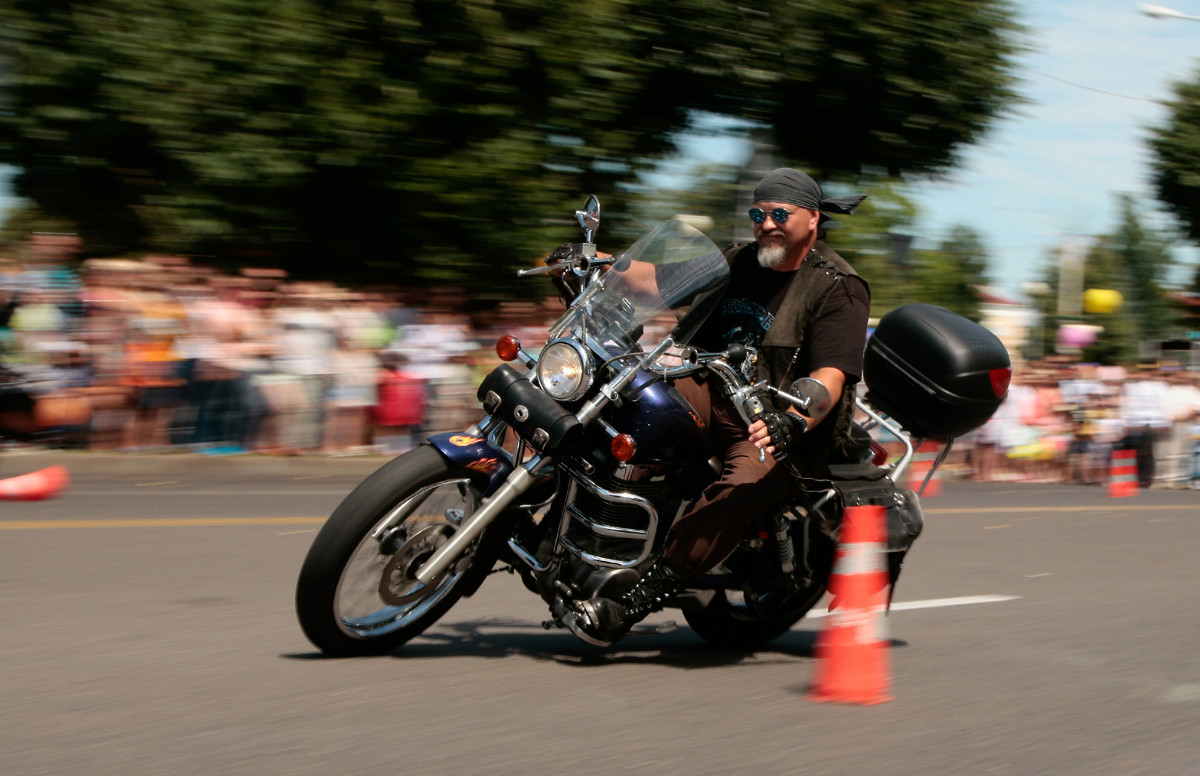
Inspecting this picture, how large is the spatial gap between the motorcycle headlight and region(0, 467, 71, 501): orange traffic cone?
234 inches

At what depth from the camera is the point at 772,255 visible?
4.98m

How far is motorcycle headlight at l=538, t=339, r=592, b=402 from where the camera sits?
175 inches

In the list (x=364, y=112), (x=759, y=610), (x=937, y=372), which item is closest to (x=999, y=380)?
(x=937, y=372)

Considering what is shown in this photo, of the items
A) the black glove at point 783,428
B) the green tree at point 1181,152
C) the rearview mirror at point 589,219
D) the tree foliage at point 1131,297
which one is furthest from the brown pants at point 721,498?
the tree foliage at point 1131,297

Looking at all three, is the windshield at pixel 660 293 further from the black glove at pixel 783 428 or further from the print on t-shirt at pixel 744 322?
the black glove at pixel 783 428

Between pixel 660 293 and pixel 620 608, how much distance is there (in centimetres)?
110

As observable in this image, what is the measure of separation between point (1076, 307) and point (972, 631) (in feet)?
154

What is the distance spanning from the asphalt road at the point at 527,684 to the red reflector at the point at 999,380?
1058 millimetres

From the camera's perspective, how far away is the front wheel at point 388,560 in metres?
4.33

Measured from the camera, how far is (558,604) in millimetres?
4660

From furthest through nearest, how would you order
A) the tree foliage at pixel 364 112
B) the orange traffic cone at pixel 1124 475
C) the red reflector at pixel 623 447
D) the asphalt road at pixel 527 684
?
1. the tree foliage at pixel 364 112
2. the orange traffic cone at pixel 1124 475
3. the red reflector at pixel 623 447
4. the asphalt road at pixel 527 684

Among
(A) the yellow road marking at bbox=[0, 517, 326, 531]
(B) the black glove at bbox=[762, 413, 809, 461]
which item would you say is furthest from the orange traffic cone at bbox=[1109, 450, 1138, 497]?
(B) the black glove at bbox=[762, 413, 809, 461]

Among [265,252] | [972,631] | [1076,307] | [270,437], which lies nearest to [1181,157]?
[1076,307]

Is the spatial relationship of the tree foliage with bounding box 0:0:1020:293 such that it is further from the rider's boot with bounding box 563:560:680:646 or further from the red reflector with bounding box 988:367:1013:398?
the rider's boot with bounding box 563:560:680:646
